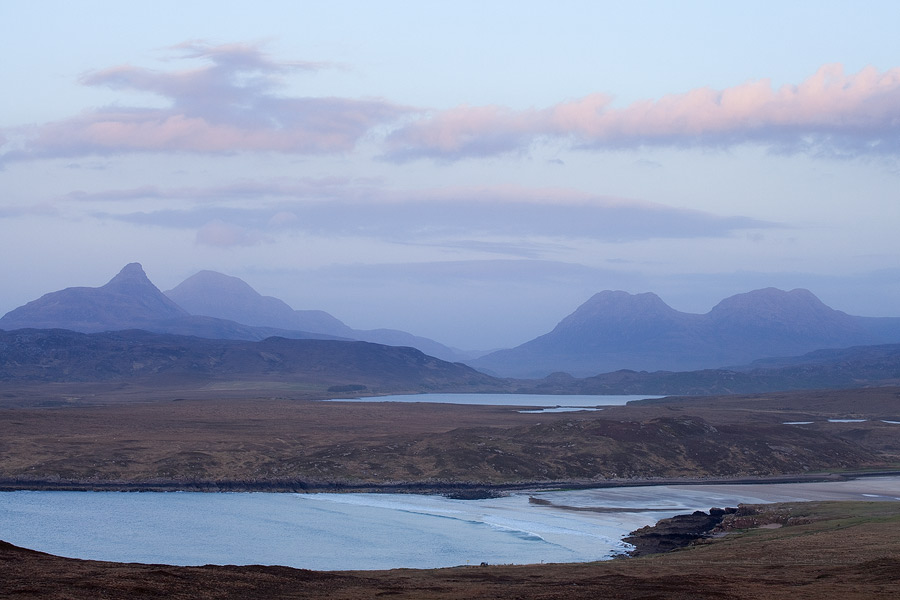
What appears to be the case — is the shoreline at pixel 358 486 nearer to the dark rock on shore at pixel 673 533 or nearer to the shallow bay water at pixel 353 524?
the shallow bay water at pixel 353 524

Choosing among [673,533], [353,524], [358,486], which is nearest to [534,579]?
[673,533]

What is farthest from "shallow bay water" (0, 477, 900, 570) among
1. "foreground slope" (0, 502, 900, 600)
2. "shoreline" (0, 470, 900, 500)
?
"foreground slope" (0, 502, 900, 600)

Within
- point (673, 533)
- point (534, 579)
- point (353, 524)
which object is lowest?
point (353, 524)

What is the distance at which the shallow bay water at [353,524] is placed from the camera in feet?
169

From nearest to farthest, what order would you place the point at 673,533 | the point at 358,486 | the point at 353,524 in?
the point at 673,533
the point at 353,524
the point at 358,486

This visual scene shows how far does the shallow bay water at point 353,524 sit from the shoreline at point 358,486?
1.85 m

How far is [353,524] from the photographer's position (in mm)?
61781

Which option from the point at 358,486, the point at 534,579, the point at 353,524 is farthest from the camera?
the point at 358,486

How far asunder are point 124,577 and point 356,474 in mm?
53368

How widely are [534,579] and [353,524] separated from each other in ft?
93.7

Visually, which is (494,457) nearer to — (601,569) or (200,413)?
(601,569)

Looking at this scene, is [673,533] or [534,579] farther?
[673,533]

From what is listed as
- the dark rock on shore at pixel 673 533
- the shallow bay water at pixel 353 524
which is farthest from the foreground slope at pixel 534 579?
the shallow bay water at pixel 353 524

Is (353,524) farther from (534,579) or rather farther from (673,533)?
(534,579)
